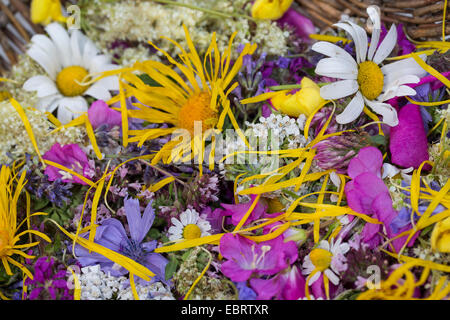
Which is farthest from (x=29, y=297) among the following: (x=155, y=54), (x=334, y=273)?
(x=155, y=54)

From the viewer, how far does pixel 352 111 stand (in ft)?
2.17

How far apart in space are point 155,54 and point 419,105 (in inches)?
20.3

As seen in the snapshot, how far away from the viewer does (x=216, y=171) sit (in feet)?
2.36

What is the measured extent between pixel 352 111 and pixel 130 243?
1.26 feet

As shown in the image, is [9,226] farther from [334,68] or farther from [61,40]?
[334,68]

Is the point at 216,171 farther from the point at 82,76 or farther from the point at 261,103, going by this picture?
the point at 82,76

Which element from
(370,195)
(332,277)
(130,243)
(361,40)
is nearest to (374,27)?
(361,40)

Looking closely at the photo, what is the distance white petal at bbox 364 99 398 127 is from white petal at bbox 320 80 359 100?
44 millimetres

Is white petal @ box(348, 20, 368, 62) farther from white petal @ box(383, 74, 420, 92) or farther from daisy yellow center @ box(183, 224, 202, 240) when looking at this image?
daisy yellow center @ box(183, 224, 202, 240)

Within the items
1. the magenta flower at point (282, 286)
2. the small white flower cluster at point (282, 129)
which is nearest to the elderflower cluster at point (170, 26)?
the small white flower cluster at point (282, 129)

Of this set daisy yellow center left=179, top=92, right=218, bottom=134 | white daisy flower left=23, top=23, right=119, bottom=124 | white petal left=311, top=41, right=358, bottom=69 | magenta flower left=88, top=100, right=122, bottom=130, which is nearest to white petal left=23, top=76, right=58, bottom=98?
white daisy flower left=23, top=23, right=119, bottom=124

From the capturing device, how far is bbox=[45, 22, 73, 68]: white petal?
90cm

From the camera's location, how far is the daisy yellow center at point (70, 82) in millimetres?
877

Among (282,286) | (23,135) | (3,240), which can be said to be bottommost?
(282,286)
